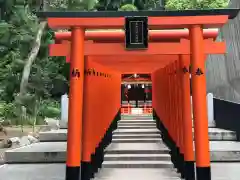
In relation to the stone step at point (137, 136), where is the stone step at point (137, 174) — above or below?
below

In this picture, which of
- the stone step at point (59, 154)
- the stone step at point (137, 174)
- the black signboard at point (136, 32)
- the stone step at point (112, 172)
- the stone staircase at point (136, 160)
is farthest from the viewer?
the stone step at point (59, 154)

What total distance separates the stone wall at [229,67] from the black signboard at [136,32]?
8.74 meters

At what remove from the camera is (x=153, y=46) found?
19.0 ft

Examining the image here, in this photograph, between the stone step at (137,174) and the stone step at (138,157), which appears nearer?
the stone step at (137,174)

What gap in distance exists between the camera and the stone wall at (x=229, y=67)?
13547mm

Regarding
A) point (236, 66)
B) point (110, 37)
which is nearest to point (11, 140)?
point (110, 37)

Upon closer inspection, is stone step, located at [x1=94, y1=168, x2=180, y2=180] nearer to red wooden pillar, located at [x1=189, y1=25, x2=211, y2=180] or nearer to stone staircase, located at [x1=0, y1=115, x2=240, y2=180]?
stone staircase, located at [x1=0, y1=115, x2=240, y2=180]

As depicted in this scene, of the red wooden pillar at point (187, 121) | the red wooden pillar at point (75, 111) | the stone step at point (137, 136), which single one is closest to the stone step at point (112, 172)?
the red wooden pillar at point (187, 121)

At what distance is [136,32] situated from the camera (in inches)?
219

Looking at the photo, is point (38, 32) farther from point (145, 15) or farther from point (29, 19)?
point (145, 15)

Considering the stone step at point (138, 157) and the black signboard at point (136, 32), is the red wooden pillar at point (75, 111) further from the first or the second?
the stone step at point (138, 157)

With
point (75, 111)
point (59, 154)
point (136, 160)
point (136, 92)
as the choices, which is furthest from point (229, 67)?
point (136, 92)

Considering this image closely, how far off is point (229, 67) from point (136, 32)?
9894 mm

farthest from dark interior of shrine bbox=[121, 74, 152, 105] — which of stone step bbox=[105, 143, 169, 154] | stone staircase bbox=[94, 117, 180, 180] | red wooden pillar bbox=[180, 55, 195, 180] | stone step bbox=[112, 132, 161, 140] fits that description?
red wooden pillar bbox=[180, 55, 195, 180]
